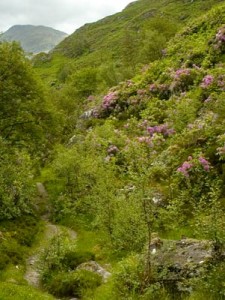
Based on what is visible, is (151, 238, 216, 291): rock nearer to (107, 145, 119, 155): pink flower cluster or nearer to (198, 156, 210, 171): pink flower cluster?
(198, 156, 210, 171): pink flower cluster

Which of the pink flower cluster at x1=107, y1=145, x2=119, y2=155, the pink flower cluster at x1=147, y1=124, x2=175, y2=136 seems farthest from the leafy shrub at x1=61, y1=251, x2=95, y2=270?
the pink flower cluster at x1=107, y1=145, x2=119, y2=155

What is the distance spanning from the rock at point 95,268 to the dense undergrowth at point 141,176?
0.75 metres

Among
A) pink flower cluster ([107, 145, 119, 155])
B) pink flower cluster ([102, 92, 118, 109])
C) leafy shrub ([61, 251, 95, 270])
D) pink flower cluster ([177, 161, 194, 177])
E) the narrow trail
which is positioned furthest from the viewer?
pink flower cluster ([102, 92, 118, 109])

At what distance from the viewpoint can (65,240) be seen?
92.1 feet

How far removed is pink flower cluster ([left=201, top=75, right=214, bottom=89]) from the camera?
47156mm

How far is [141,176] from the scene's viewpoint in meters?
17.5

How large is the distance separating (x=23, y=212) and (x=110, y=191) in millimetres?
13222

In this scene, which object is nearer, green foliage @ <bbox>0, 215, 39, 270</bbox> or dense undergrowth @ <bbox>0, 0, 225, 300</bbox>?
dense undergrowth @ <bbox>0, 0, 225, 300</bbox>

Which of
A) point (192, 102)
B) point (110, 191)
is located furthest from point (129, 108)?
point (110, 191)

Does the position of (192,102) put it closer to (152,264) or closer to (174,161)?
(174,161)

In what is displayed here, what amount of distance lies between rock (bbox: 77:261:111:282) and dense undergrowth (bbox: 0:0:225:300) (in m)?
0.75

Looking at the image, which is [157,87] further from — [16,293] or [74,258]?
[16,293]

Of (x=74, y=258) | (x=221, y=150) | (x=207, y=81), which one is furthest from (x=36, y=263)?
(x=207, y=81)

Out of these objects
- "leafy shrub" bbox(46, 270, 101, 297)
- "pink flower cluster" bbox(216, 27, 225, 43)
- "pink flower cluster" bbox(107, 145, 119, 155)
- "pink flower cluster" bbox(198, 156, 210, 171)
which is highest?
"pink flower cluster" bbox(216, 27, 225, 43)
